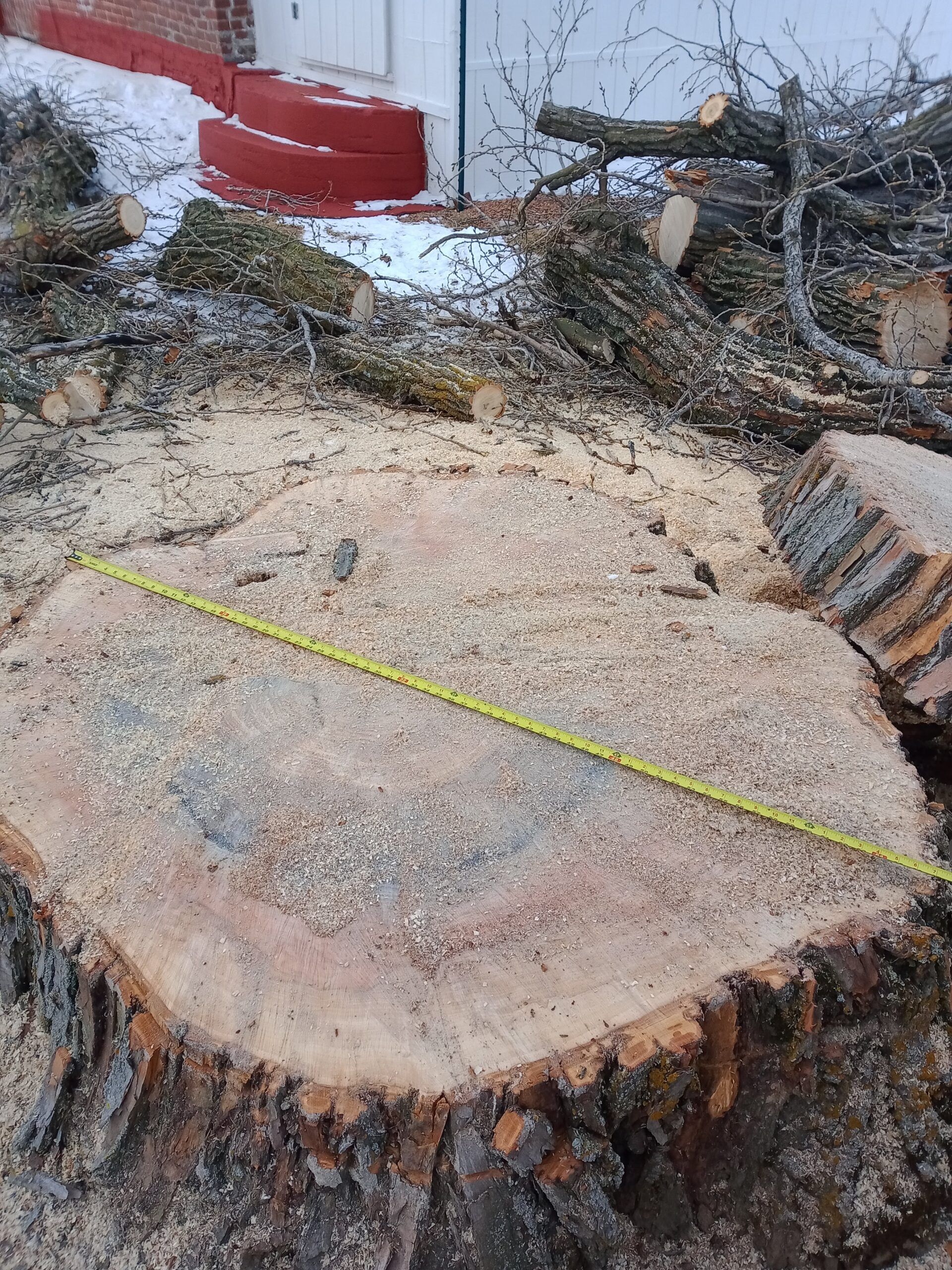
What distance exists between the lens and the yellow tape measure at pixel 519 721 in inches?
53.5

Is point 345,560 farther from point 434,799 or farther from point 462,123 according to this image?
point 462,123

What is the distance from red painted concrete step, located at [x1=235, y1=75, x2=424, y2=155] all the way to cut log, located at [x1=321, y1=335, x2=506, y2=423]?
2885 mm

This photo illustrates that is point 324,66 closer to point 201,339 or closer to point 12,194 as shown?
point 12,194

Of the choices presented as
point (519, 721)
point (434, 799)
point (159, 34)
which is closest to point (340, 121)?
point (159, 34)

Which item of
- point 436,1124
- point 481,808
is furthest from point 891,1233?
point 481,808

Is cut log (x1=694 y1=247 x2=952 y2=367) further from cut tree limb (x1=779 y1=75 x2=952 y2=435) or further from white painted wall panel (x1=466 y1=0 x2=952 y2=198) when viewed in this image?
A: white painted wall panel (x1=466 y1=0 x2=952 y2=198)

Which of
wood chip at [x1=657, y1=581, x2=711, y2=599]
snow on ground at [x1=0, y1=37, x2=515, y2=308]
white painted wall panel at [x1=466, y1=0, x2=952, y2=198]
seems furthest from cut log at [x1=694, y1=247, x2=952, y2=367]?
wood chip at [x1=657, y1=581, x2=711, y2=599]

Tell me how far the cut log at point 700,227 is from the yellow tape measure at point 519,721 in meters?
3.67

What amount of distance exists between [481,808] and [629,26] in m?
7.43

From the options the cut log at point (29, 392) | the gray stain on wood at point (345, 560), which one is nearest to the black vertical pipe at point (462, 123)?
the cut log at point (29, 392)

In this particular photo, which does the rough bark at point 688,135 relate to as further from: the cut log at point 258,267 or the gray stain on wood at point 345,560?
the gray stain on wood at point 345,560

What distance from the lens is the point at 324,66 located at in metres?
6.86

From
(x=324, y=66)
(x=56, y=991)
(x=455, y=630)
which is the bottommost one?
(x=56, y=991)

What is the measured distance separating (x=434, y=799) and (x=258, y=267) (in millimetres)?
4126
